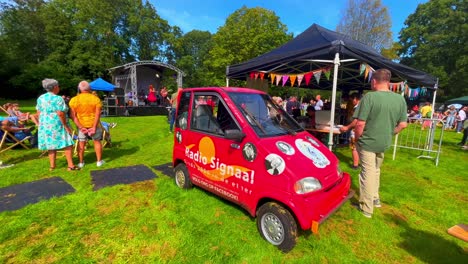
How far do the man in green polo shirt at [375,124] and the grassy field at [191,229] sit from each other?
1.88ft

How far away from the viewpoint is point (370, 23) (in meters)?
27.4

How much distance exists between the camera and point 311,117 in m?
7.34

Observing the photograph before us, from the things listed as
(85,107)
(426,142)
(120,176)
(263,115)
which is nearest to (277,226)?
(263,115)

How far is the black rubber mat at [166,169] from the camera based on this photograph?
5008 mm

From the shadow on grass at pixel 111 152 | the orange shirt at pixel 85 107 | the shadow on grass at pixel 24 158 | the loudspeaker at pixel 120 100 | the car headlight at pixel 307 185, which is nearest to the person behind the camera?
the car headlight at pixel 307 185

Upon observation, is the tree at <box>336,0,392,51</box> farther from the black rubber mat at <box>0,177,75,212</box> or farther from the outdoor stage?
the black rubber mat at <box>0,177,75,212</box>

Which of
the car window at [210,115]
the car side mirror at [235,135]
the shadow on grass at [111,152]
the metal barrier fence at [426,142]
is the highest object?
the car window at [210,115]

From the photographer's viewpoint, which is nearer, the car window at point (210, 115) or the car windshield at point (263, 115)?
the car windshield at point (263, 115)

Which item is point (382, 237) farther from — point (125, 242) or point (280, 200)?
point (125, 242)

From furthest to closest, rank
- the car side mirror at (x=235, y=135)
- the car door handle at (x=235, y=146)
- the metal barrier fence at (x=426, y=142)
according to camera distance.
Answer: the metal barrier fence at (x=426, y=142), the car door handle at (x=235, y=146), the car side mirror at (x=235, y=135)

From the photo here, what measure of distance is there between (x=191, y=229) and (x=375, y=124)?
294 cm

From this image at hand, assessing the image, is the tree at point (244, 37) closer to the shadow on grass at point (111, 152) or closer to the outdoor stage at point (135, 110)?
the outdoor stage at point (135, 110)

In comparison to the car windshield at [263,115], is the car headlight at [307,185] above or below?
below

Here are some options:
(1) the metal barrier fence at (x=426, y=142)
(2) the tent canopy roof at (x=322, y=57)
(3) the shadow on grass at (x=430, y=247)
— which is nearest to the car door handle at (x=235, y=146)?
(3) the shadow on grass at (x=430, y=247)
